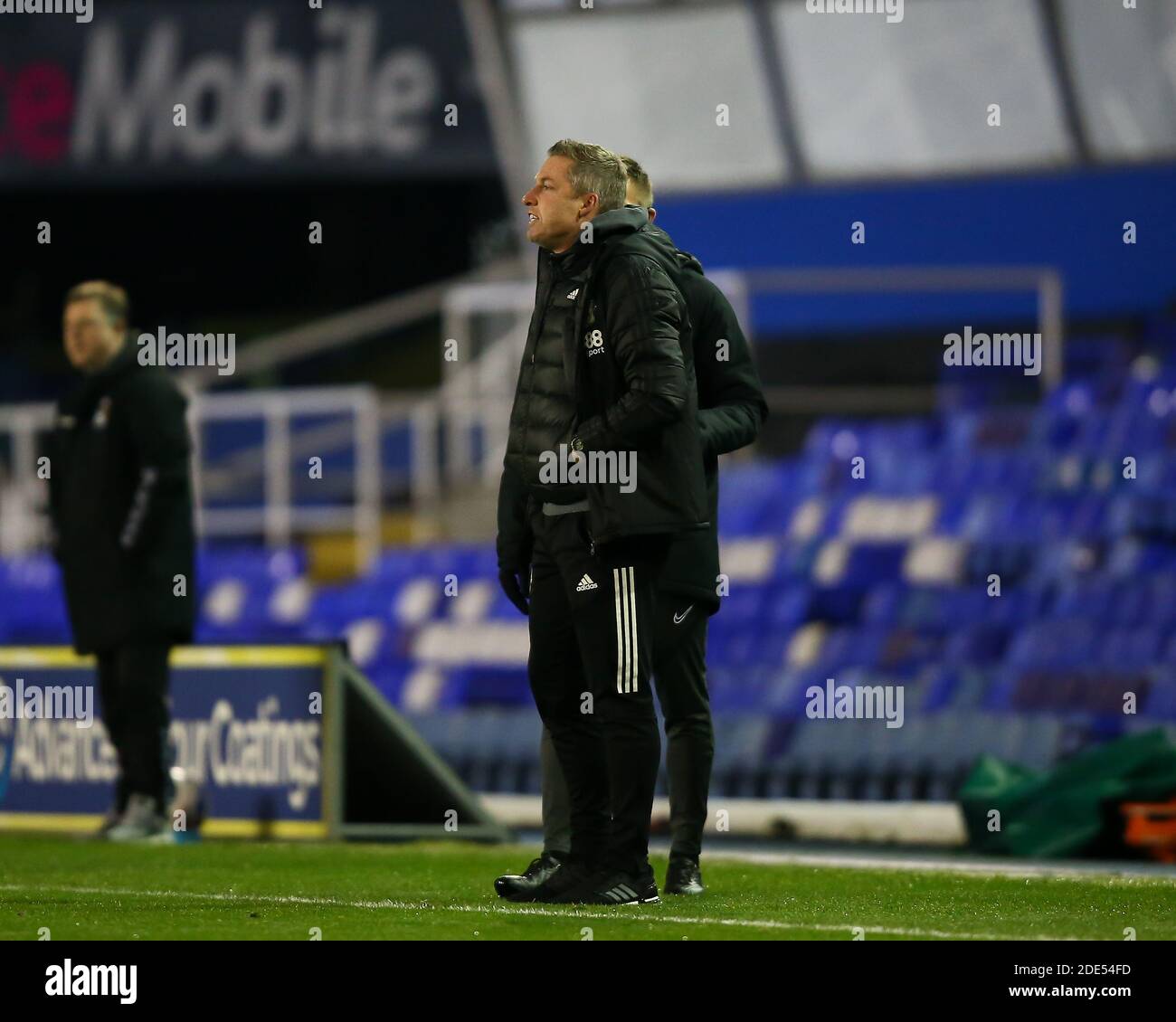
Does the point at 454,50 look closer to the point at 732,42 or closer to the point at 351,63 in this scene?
the point at 351,63

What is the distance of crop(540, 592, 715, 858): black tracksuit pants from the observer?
6535 mm

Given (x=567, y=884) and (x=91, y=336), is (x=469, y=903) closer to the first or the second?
(x=567, y=884)

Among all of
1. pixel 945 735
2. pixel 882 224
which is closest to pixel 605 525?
pixel 945 735

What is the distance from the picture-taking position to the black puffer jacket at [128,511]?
29.6 feet

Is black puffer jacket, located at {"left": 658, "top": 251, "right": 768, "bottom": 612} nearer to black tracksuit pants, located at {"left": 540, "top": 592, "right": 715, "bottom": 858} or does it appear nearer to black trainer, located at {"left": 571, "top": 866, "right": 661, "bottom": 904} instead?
black tracksuit pants, located at {"left": 540, "top": 592, "right": 715, "bottom": 858}

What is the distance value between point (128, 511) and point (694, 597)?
3.28 m

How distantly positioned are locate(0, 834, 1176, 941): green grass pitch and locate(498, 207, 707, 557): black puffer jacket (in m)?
0.98

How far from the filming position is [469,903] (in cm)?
631

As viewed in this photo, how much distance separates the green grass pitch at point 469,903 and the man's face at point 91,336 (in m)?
1.90

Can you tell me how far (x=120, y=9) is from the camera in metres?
24.0

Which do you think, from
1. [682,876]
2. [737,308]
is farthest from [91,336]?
[737,308]

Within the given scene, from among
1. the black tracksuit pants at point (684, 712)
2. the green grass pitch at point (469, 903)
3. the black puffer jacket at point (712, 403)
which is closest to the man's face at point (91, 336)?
the green grass pitch at point (469, 903)

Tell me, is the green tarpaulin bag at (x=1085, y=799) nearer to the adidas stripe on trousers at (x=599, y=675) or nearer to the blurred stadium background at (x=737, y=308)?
the blurred stadium background at (x=737, y=308)
